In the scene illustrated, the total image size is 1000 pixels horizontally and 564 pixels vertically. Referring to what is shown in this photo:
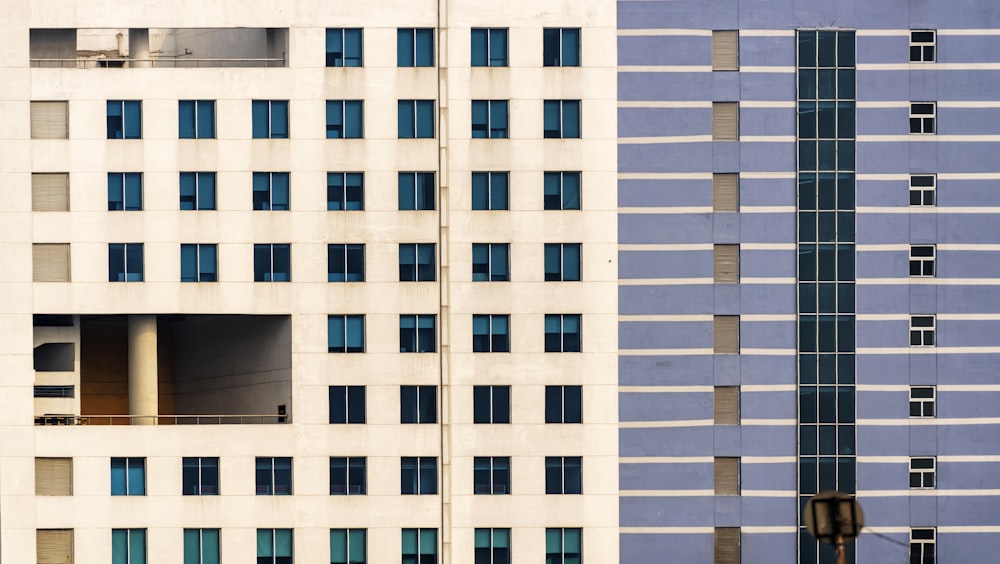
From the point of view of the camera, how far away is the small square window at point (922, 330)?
6128 centimetres

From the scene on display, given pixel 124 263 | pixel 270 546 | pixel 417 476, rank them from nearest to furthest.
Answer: pixel 270 546, pixel 124 263, pixel 417 476

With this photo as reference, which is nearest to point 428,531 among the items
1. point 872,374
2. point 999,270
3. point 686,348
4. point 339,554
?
point 339,554

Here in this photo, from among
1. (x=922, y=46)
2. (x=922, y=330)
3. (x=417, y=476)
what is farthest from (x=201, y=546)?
(x=922, y=46)

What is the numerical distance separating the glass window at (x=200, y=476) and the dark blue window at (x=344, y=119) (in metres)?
14.4

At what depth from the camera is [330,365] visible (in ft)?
199

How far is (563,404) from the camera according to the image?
60.9 m

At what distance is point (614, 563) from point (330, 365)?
14275 millimetres

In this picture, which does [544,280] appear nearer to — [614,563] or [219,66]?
[614,563]

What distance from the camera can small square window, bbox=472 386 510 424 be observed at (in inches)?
2397

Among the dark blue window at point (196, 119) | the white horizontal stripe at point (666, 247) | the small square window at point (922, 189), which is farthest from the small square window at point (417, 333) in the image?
the small square window at point (922, 189)

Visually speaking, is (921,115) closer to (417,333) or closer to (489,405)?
(489,405)

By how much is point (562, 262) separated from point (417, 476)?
10.7m

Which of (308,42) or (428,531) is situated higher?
(308,42)

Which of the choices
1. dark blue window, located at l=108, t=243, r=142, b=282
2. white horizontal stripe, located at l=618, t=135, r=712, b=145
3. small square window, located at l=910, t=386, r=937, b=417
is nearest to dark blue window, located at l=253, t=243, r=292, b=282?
dark blue window, located at l=108, t=243, r=142, b=282
